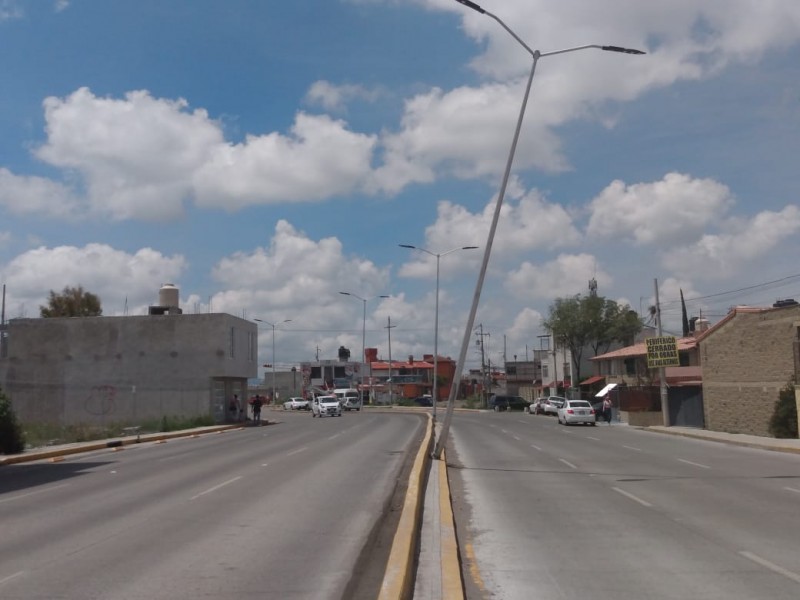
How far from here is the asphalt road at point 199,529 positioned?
841 cm

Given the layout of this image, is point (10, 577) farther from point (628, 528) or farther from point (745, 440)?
point (745, 440)

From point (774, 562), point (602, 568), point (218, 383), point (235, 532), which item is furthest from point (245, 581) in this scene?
point (218, 383)

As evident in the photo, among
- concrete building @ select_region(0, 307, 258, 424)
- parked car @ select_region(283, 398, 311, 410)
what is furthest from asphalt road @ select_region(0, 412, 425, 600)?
parked car @ select_region(283, 398, 311, 410)

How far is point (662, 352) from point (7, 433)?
31481mm

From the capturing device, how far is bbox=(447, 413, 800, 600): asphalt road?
28.0 feet

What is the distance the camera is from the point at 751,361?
3719 cm

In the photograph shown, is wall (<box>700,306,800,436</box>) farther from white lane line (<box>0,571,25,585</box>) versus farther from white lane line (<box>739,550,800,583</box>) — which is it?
white lane line (<box>0,571,25,585</box>)

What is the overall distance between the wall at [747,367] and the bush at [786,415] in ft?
2.53

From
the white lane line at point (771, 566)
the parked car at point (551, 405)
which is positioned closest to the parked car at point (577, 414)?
the parked car at point (551, 405)

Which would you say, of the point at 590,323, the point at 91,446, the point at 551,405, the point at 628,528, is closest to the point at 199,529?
the point at 628,528

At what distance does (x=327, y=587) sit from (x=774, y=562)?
16.2ft

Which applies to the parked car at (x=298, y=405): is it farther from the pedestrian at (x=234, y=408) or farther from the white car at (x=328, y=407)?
the pedestrian at (x=234, y=408)

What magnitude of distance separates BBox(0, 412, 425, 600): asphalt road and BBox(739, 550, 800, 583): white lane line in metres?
4.13

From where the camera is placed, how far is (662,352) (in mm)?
45219
